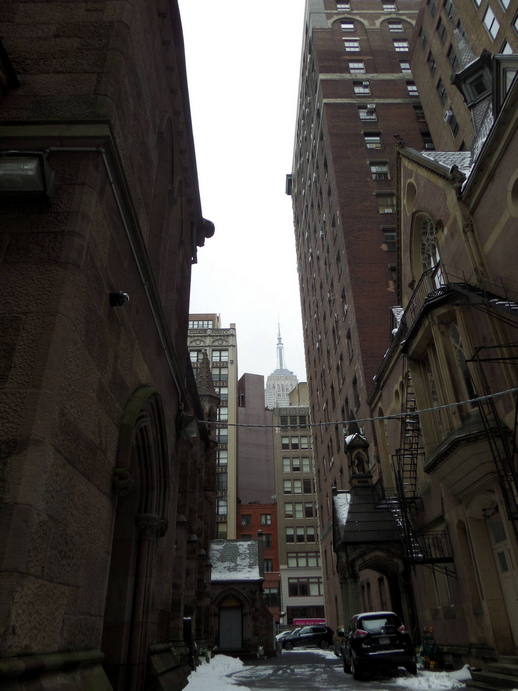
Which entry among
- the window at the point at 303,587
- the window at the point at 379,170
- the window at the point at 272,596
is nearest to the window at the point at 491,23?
the window at the point at 379,170

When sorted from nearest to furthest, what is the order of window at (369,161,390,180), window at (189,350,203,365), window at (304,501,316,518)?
window at (369,161,390,180), window at (304,501,316,518), window at (189,350,203,365)

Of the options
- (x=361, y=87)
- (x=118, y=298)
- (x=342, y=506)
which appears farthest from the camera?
(x=361, y=87)

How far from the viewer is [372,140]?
47062mm

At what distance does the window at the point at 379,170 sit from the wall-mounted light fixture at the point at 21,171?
1655 inches

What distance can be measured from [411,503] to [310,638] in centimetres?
2859

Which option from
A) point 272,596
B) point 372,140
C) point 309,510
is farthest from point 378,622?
point 309,510

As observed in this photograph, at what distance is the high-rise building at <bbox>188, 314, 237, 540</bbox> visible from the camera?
7838cm

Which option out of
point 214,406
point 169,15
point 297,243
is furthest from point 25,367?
point 297,243

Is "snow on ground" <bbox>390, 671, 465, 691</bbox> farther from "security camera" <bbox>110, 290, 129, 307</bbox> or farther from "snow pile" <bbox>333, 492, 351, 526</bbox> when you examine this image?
"security camera" <bbox>110, 290, 129, 307</bbox>

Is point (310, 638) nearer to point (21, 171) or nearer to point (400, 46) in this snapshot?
point (21, 171)

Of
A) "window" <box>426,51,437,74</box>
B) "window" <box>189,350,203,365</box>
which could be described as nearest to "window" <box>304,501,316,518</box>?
"window" <box>189,350,203,365</box>

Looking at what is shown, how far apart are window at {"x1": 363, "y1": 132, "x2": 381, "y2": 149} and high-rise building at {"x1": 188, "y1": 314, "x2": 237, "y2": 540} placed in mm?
41456

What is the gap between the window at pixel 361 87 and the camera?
51013mm

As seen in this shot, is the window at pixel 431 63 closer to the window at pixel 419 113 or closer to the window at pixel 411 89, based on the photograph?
the window at pixel 419 113
